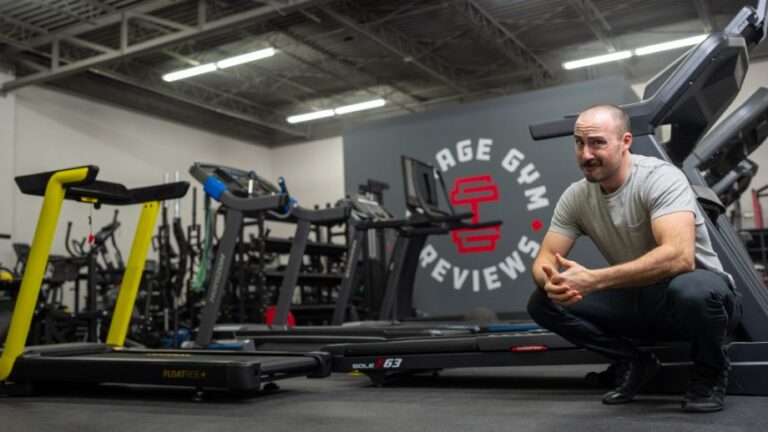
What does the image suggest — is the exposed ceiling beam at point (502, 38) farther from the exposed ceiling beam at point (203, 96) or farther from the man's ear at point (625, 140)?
the man's ear at point (625, 140)

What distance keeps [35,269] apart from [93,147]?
8.73 metres

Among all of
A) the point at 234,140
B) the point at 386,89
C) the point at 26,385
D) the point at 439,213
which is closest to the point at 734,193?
the point at 439,213

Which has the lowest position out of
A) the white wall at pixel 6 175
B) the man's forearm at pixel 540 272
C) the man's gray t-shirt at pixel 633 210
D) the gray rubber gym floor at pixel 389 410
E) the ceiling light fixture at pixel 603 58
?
the gray rubber gym floor at pixel 389 410

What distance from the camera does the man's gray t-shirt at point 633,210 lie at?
7.18 ft

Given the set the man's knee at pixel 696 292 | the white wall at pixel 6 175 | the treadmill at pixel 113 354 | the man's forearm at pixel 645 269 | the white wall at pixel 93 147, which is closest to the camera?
the man's forearm at pixel 645 269

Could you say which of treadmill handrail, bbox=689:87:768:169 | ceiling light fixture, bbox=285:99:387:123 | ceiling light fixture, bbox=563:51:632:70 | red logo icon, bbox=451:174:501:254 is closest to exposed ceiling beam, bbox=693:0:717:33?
ceiling light fixture, bbox=563:51:632:70

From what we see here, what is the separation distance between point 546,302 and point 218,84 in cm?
1124

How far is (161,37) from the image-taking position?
30.7ft

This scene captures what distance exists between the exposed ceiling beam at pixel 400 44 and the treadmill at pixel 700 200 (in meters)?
7.36

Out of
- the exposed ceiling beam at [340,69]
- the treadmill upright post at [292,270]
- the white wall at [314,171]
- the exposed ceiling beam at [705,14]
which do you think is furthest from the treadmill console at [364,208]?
the white wall at [314,171]

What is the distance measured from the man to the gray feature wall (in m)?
5.18

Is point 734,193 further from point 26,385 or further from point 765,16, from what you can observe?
point 26,385

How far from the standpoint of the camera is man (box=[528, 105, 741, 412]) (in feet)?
6.72

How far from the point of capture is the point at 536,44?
11555 mm
